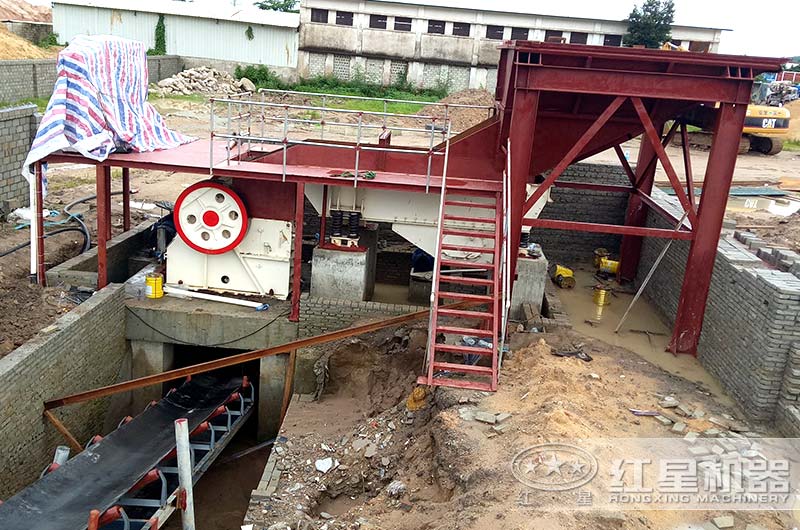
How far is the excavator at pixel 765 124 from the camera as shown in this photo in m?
31.3

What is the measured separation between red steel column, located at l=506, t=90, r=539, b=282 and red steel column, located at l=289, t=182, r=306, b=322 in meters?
3.52

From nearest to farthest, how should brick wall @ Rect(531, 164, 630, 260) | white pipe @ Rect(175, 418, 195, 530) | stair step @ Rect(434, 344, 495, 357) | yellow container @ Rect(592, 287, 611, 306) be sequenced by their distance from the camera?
white pipe @ Rect(175, 418, 195, 530) → stair step @ Rect(434, 344, 495, 357) → yellow container @ Rect(592, 287, 611, 306) → brick wall @ Rect(531, 164, 630, 260)

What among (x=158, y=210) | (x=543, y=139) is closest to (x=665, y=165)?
(x=543, y=139)

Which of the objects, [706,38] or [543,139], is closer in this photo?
[543,139]

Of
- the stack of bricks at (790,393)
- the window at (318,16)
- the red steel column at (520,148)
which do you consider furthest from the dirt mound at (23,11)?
the stack of bricks at (790,393)

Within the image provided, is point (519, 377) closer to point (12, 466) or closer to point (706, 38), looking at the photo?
point (12, 466)

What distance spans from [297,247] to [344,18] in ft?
98.3

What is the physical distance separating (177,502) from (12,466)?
2.56 metres

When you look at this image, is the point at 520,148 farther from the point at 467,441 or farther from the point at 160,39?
the point at 160,39

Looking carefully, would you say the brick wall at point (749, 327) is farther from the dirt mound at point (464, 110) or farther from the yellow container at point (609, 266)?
the dirt mound at point (464, 110)

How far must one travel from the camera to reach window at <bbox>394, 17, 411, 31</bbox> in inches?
1540

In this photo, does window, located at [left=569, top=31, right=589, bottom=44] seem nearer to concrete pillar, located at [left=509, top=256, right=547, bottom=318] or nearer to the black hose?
concrete pillar, located at [left=509, top=256, right=547, bottom=318]

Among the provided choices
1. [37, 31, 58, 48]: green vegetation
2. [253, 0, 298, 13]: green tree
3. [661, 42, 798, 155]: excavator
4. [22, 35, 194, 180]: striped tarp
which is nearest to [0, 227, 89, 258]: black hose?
[22, 35, 194, 180]: striped tarp

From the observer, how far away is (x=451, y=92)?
4003 cm
